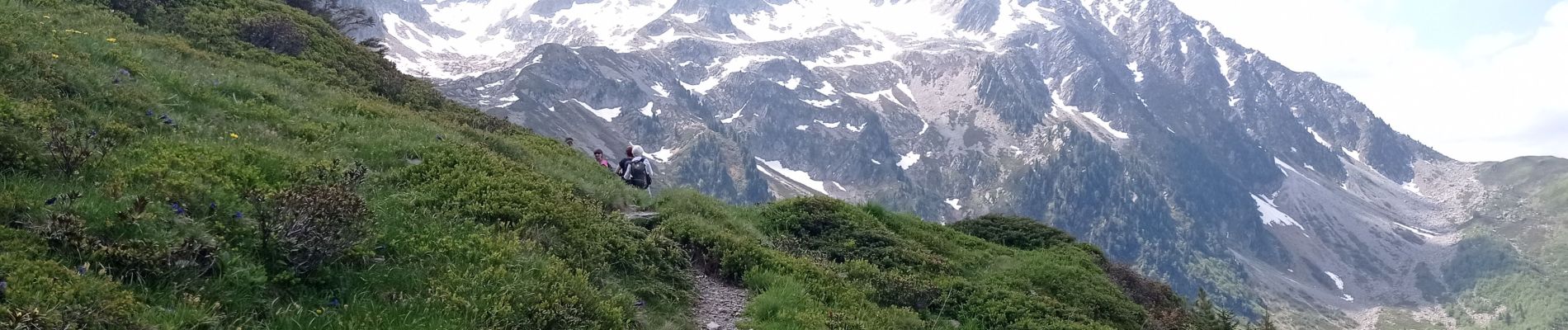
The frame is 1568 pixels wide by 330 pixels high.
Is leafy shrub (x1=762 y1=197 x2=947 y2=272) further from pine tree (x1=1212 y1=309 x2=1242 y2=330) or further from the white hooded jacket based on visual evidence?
pine tree (x1=1212 y1=309 x2=1242 y2=330)

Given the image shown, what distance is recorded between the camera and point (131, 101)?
10.9 m

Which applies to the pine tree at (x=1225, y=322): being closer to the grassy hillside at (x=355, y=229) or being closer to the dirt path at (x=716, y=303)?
the grassy hillside at (x=355, y=229)

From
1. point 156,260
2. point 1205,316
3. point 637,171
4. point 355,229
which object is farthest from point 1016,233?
→ point 156,260

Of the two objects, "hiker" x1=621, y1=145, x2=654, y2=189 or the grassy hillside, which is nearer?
the grassy hillside

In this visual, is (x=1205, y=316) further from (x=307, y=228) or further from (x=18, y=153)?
(x=18, y=153)

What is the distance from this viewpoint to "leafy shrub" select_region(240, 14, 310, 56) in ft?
67.9

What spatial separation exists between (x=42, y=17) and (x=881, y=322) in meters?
15.8

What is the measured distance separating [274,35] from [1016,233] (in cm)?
2014

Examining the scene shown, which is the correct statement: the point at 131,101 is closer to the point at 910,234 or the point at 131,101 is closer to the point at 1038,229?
the point at 910,234

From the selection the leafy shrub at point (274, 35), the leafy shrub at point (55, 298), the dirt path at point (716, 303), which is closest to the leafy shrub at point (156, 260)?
the leafy shrub at point (55, 298)

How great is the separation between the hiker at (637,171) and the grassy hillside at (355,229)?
4.39ft

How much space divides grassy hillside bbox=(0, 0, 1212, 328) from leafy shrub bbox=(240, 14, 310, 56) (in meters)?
0.74

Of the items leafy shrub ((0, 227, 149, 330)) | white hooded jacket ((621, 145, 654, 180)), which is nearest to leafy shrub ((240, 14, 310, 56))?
white hooded jacket ((621, 145, 654, 180))

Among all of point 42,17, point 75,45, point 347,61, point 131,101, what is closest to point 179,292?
point 131,101
